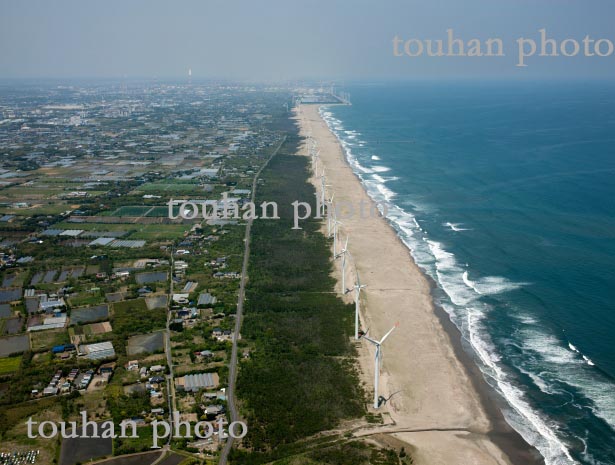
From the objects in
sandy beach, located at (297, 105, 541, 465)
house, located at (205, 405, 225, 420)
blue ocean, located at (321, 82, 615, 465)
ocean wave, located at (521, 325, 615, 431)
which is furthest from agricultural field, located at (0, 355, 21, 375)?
ocean wave, located at (521, 325, 615, 431)

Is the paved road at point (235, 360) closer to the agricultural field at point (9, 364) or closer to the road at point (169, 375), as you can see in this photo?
the road at point (169, 375)

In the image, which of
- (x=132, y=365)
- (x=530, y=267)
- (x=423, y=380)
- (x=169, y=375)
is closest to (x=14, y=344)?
(x=132, y=365)

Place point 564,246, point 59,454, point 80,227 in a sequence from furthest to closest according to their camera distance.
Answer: point 80,227, point 564,246, point 59,454

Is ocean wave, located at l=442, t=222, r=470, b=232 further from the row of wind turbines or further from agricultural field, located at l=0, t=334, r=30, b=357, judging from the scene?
agricultural field, located at l=0, t=334, r=30, b=357

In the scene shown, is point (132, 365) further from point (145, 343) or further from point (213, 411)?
point (213, 411)

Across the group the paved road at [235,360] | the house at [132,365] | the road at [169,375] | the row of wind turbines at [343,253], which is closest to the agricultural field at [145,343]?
the road at [169,375]

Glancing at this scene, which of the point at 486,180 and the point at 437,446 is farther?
the point at 486,180

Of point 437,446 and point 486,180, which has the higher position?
point 486,180

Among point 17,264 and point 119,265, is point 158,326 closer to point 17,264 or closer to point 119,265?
point 119,265

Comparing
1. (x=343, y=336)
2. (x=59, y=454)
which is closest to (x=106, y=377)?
(x=59, y=454)
